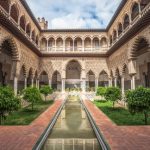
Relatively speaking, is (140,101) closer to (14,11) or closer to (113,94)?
(113,94)

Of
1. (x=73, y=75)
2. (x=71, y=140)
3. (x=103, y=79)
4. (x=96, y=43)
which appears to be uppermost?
(x=96, y=43)

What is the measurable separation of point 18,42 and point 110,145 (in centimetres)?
1471

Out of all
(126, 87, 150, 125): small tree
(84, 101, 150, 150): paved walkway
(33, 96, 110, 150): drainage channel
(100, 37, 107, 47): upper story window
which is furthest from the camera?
(100, 37, 107, 47): upper story window

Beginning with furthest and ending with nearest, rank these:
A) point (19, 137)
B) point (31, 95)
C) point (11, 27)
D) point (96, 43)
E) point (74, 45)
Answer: point (74, 45)
point (96, 43)
point (11, 27)
point (31, 95)
point (19, 137)

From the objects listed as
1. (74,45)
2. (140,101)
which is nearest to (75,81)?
Answer: (74,45)

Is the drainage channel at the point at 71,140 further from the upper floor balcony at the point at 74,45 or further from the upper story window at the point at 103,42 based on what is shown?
the upper story window at the point at 103,42

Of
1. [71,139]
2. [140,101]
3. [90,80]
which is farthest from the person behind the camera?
[90,80]

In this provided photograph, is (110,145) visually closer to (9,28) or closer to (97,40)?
(9,28)

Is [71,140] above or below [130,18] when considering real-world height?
below

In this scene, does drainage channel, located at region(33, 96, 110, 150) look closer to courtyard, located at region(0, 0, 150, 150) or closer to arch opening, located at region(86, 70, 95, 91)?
courtyard, located at region(0, 0, 150, 150)

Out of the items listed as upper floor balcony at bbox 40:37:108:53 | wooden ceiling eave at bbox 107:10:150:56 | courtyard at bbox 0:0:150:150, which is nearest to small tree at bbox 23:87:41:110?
courtyard at bbox 0:0:150:150

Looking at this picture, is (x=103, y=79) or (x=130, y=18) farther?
(x=103, y=79)

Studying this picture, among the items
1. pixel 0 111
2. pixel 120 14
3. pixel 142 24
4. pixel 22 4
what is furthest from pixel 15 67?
pixel 120 14

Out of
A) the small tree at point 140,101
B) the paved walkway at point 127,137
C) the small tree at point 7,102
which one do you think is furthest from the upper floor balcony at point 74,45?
the paved walkway at point 127,137
